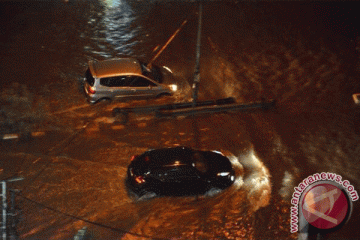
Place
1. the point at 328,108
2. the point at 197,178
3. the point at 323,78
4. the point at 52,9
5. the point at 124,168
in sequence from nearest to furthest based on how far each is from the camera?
the point at 197,178 → the point at 124,168 → the point at 328,108 → the point at 323,78 → the point at 52,9

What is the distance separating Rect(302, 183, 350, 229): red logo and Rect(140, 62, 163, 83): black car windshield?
634 centimetres

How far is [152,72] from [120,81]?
4.30 feet

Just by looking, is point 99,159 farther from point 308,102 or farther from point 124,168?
point 308,102

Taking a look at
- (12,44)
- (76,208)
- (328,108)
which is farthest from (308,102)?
(12,44)

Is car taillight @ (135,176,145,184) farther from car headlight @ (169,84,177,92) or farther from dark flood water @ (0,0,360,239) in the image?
Result: car headlight @ (169,84,177,92)

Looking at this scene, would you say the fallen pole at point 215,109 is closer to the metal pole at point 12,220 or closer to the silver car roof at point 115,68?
the silver car roof at point 115,68

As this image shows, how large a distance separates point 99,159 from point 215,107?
14.5 feet

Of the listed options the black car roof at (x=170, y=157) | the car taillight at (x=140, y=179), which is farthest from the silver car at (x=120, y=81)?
the car taillight at (x=140, y=179)

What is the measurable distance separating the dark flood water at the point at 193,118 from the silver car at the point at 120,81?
530 mm

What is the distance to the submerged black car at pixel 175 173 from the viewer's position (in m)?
10.4

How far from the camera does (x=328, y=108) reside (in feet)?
46.4

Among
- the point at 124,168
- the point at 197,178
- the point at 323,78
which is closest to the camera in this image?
the point at 197,178

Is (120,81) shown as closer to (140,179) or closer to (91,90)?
(91,90)

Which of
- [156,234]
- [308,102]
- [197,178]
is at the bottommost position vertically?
[156,234]
